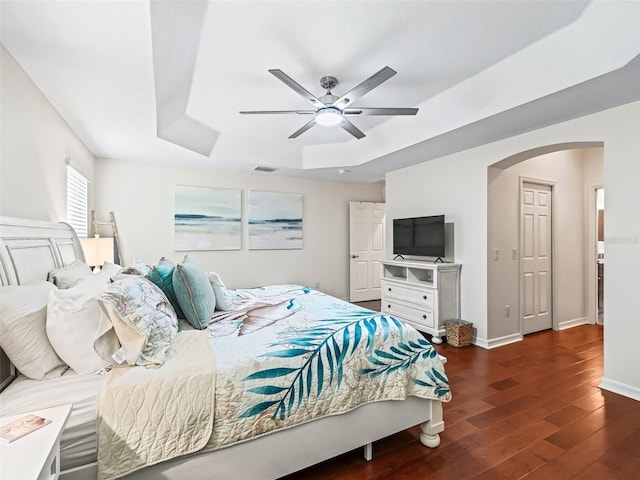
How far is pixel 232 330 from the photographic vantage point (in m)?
1.92

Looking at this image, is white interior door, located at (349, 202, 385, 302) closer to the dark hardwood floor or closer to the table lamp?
the dark hardwood floor

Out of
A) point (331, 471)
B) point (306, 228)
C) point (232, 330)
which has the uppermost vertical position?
point (306, 228)

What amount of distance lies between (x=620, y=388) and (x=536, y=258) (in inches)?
73.7

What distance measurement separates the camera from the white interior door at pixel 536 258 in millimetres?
3947

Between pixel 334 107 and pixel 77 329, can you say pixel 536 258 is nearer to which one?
pixel 334 107

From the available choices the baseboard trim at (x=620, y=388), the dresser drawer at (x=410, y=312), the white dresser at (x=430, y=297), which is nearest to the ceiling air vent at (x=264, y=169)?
the white dresser at (x=430, y=297)

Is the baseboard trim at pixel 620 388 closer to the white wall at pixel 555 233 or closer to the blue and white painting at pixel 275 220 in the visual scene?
the white wall at pixel 555 233

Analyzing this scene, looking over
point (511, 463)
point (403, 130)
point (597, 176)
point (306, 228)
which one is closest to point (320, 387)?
point (511, 463)

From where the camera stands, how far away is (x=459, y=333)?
3.55 meters

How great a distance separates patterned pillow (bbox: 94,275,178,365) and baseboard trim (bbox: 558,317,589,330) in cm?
504

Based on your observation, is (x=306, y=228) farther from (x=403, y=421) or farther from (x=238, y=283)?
(x=403, y=421)

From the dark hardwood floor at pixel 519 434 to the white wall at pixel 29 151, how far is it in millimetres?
2469

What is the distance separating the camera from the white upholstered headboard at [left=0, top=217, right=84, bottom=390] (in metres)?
1.45

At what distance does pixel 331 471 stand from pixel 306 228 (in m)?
4.14
